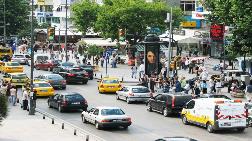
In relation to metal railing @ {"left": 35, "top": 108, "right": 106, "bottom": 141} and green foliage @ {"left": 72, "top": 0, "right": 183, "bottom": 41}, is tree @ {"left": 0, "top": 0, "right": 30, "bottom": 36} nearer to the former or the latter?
green foliage @ {"left": 72, "top": 0, "right": 183, "bottom": 41}

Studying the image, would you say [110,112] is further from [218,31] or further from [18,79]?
[218,31]

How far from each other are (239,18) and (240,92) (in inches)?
321

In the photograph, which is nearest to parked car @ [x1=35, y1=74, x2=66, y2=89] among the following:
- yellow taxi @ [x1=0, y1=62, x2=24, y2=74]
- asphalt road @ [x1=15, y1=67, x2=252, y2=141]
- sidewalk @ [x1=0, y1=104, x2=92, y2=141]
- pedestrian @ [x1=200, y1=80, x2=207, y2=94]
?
asphalt road @ [x1=15, y1=67, x2=252, y2=141]

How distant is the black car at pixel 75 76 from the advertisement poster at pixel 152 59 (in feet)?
17.3

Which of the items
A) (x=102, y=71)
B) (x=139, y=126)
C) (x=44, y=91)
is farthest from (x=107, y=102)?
(x=102, y=71)

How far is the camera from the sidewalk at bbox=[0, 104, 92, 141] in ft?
87.2

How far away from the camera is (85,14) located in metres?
98.6

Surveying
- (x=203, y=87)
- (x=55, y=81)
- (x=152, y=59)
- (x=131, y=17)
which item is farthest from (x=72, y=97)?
(x=131, y=17)

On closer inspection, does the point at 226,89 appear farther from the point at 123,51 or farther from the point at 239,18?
the point at 123,51

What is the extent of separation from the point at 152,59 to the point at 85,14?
49.3 m

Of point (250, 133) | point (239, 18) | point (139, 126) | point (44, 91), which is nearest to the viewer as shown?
point (250, 133)

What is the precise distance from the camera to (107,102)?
1591 inches

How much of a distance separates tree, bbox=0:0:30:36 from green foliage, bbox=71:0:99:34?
828 cm

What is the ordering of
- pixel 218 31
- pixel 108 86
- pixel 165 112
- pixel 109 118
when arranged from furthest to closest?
pixel 218 31 < pixel 108 86 < pixel 165 112 < pixel 109 118
